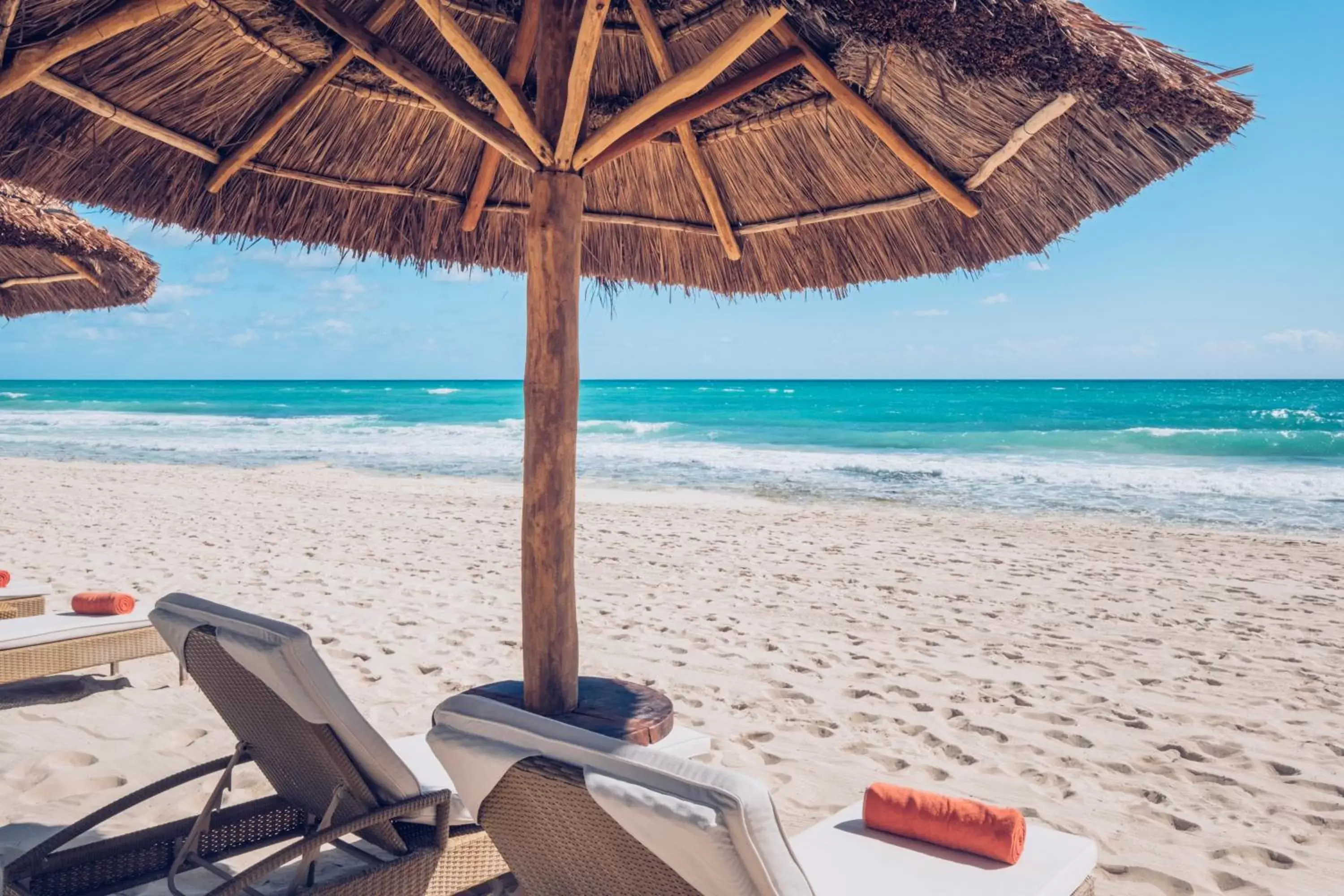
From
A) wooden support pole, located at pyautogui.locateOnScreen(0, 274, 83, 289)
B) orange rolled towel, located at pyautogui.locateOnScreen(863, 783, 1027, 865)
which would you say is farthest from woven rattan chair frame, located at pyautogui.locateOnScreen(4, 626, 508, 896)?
wooden support pole, located at pyautogui.locateOnScreen(0, 274, 83, 289)

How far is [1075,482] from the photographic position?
15.4 meters

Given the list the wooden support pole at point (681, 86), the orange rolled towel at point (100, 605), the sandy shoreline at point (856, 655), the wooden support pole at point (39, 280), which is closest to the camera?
the wooden support pole at point (681, 86)

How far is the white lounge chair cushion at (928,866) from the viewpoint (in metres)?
1.66

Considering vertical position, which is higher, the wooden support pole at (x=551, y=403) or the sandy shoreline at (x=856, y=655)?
the wooden support pole at (x=551, y=403)

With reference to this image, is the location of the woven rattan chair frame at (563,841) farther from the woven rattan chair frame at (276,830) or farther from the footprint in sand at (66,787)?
the footprint in sand at (66,787)

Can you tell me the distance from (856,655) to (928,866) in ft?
9.66

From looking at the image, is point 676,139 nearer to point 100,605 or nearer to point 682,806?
point 682,806

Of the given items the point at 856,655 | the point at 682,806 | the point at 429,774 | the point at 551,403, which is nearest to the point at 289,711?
the point at 429,774

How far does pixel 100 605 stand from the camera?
376 centimetres

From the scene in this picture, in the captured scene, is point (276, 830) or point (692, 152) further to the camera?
point (692, 152)

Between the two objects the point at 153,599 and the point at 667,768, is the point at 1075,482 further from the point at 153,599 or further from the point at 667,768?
the point at 667,768

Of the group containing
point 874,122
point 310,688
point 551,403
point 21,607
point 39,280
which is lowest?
point 21,607

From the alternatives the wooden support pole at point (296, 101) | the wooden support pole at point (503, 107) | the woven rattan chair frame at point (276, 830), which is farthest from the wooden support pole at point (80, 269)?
the woven rattan chair frame at point (276, 830)

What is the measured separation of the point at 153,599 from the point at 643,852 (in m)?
5.02
